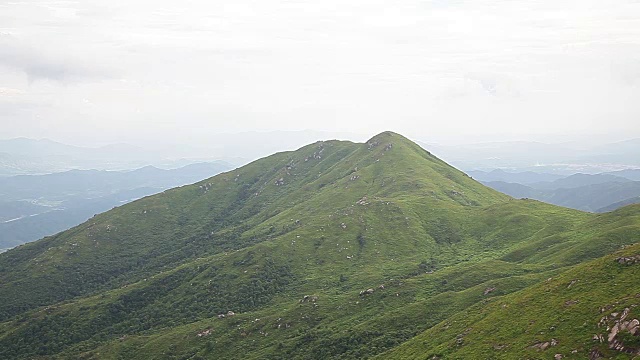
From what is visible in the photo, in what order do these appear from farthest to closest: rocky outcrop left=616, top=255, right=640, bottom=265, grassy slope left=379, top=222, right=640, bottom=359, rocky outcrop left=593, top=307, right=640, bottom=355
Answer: rocky outcrop left=616, top=255, right=640, bottom=265 < grassy slope left=379, top=222, right=640, bottom=359 < rocky outcrop left=593, top=307, right=640, bottom=355

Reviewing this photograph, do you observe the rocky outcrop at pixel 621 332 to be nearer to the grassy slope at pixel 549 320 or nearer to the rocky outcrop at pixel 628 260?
the grassy slope at pixel 549 320

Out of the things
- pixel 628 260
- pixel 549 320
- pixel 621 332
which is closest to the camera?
pixel 621 332

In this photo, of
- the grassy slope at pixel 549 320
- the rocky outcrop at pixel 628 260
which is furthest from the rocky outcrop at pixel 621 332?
the rocky outcrop at pixel 628 260

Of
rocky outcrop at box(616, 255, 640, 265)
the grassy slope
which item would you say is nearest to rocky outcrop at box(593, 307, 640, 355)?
the grassy slope

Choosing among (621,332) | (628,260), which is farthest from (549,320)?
(628,260)

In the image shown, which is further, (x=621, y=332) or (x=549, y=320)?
(x=549, y=320)

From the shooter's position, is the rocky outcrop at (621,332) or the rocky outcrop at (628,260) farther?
the rocky outcrop at (628,260)

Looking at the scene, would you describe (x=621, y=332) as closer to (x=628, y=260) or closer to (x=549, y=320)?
(x=549, y=320)

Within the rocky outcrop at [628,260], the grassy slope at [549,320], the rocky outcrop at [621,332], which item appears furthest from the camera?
the rocky outcrop at [628,260]

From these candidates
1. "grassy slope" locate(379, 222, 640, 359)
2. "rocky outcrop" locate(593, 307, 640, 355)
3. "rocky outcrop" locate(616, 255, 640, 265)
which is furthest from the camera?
"rocky outcrop" locate(616, 255, 640, 265)

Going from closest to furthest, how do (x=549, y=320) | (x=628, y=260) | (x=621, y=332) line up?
(x=621, y=332), (x=549, y=320), (x=628, y=260)

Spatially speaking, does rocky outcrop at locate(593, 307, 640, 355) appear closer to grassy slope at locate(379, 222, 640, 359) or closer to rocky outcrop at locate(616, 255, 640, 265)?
grassy slope at locate(379, 222, 640, 359)

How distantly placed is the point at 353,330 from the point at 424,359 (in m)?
64.6

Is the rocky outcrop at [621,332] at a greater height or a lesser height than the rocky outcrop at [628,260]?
lesser
